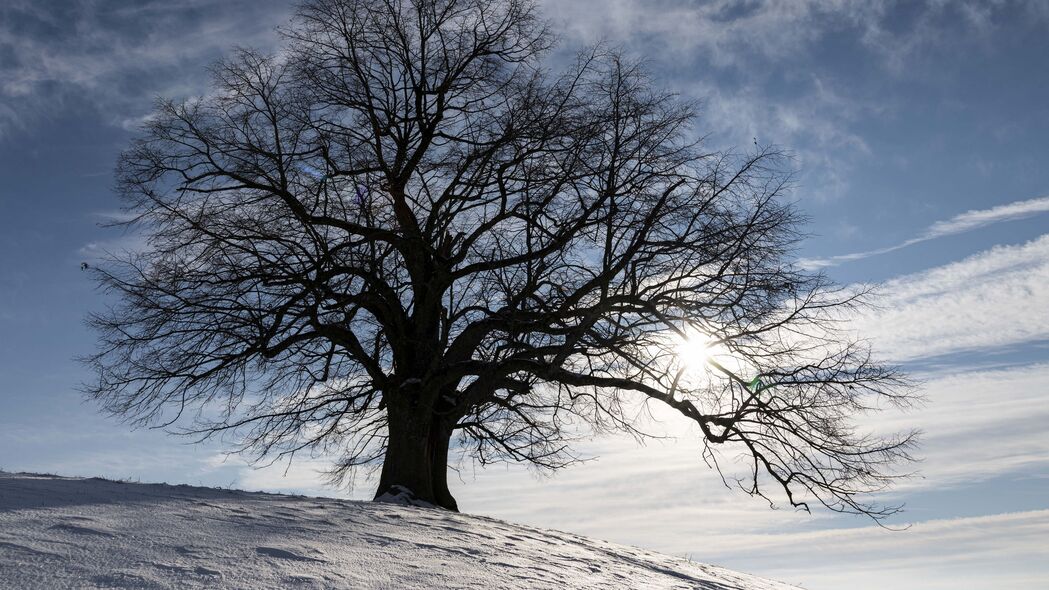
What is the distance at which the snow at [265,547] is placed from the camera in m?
6.20

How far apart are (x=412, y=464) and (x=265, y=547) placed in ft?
20.9

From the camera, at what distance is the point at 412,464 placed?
538 inches

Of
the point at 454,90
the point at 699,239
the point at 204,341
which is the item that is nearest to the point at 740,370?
the point at 699,239

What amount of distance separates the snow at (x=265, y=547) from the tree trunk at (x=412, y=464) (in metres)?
1.86

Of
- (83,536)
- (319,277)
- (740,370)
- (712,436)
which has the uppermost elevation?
(319,277)

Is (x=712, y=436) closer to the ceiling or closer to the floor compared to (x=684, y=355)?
closer to the floor

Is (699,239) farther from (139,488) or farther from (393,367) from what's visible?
(139,488)

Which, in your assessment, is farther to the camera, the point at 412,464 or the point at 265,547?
the point at 412,464

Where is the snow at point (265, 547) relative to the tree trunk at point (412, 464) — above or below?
below

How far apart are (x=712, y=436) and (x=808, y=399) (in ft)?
5.10

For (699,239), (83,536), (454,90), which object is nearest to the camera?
(83,536)

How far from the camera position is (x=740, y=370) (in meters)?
13.3

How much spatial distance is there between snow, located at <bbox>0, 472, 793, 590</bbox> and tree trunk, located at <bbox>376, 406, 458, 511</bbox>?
186cm

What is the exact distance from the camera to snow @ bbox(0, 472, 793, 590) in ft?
20.3
